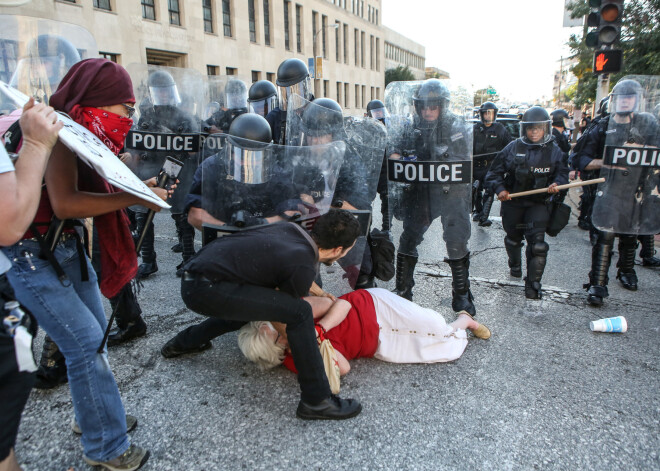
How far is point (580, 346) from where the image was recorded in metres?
3.34

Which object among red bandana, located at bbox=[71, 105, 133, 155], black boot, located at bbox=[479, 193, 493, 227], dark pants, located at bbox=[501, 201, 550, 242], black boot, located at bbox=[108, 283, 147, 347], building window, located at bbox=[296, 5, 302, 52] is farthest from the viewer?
building window, located at bbox=[296, 5, 302, 52]

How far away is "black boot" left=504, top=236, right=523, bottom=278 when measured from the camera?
15.8 ft

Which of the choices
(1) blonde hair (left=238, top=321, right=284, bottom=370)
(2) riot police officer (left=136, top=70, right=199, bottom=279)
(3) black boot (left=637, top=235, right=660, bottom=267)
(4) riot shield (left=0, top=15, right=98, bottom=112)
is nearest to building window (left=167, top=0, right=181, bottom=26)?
(2) riot police officer (left=136, top=70, right=199, bottom=279)

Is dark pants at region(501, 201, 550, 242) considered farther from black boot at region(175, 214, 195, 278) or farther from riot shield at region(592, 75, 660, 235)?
black boot at region(175, 214, 195, 278)

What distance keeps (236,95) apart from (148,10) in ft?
70.4

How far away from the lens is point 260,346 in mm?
2832

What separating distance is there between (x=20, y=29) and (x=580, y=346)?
15.8 ft

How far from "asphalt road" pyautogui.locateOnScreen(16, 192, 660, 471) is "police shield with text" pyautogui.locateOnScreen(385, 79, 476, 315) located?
711 mm

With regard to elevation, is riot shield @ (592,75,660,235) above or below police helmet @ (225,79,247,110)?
below

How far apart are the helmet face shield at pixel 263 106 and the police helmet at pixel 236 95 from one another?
134 millimetres

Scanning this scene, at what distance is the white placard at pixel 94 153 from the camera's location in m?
1.63

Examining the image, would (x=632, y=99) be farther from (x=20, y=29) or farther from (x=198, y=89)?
(x=20, y=29)

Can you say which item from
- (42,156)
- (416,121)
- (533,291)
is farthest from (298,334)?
(533,291)

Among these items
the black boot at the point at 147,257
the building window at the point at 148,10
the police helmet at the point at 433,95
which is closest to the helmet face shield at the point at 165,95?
the black boot at the point at 147,257
